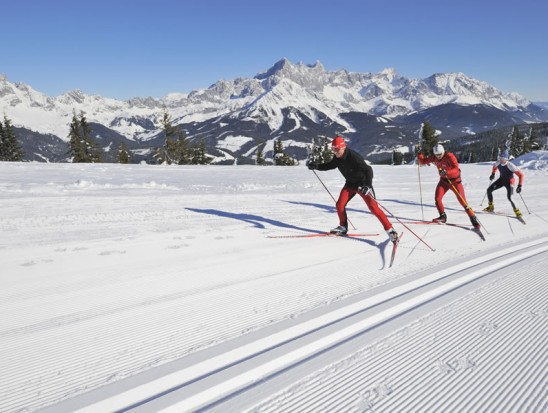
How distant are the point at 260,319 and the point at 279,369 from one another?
808 millimetres

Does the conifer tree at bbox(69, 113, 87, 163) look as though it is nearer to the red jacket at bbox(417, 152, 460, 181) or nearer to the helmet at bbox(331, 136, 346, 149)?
the red jacket at bbox(417, 152, 460, 181)

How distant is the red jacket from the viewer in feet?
29.0

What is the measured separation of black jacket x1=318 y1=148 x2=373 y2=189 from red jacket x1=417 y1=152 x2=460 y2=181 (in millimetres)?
2973

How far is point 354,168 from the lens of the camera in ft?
21.6

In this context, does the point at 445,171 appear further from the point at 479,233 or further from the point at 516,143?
the point at 516,143

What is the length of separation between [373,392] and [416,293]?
198 cm

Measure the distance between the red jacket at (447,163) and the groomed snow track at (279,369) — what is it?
17.7 ft

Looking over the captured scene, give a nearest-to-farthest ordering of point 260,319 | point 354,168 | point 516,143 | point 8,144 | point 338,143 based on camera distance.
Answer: point 260,319
point 338,143
point 354,168
point 8,144
point 516,143

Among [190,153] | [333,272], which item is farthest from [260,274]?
[190,153]

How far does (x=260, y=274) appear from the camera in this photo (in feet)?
15.3

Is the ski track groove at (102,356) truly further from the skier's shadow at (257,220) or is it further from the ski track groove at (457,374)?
the skier's shadow at (257,220)

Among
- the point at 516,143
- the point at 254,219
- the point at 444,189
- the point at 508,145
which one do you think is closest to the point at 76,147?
the point at 254,219

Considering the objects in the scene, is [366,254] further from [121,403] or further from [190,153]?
[190,153]

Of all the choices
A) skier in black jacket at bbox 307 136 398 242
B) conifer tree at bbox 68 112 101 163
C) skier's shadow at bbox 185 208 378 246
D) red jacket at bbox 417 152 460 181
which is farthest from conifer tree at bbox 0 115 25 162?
red jacket at bbox 417 152 460 181
